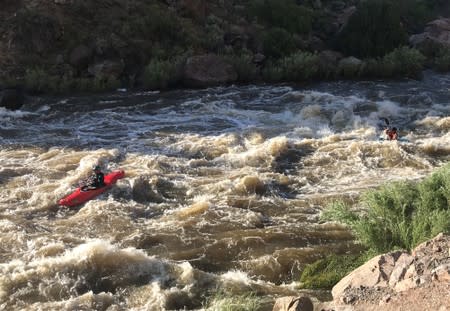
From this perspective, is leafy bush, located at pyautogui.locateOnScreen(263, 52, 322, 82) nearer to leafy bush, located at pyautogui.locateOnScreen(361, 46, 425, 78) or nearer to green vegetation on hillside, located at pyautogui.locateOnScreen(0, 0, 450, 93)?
green vegetation on hillside, located at pyautogui.locateOnScreen(0, 0, 450, 93)

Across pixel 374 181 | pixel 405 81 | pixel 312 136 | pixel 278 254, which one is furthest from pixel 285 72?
pixel 278 254

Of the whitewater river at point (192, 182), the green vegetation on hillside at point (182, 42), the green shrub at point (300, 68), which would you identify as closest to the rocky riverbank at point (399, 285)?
the whitewater river at point (192, 182)

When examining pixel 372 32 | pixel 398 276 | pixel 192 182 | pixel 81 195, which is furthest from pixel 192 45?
pixel 398 276

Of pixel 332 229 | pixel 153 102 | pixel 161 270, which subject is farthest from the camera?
pixel 153 102

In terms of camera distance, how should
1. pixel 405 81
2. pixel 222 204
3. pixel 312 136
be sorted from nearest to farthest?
pixel 222 204
pixel 312 136
pixel 405 81

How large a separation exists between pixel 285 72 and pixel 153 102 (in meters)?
5.05

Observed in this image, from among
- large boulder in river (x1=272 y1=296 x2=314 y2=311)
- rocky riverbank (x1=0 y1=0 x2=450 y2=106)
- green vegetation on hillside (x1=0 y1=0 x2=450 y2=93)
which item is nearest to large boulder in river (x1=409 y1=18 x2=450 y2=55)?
rocky riverbank (x1=0 y1=0 x2=450 y2=106)

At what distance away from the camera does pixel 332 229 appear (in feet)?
28.1

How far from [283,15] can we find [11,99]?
470 inches

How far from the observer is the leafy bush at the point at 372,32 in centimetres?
2122

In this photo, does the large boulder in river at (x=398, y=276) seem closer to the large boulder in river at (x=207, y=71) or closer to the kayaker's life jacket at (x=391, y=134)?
the kayaker's life jacket at (x=391, y=134)

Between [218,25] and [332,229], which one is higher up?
[218,25]

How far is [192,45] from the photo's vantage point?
66.7 feet

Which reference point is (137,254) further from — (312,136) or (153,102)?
(153,102)
